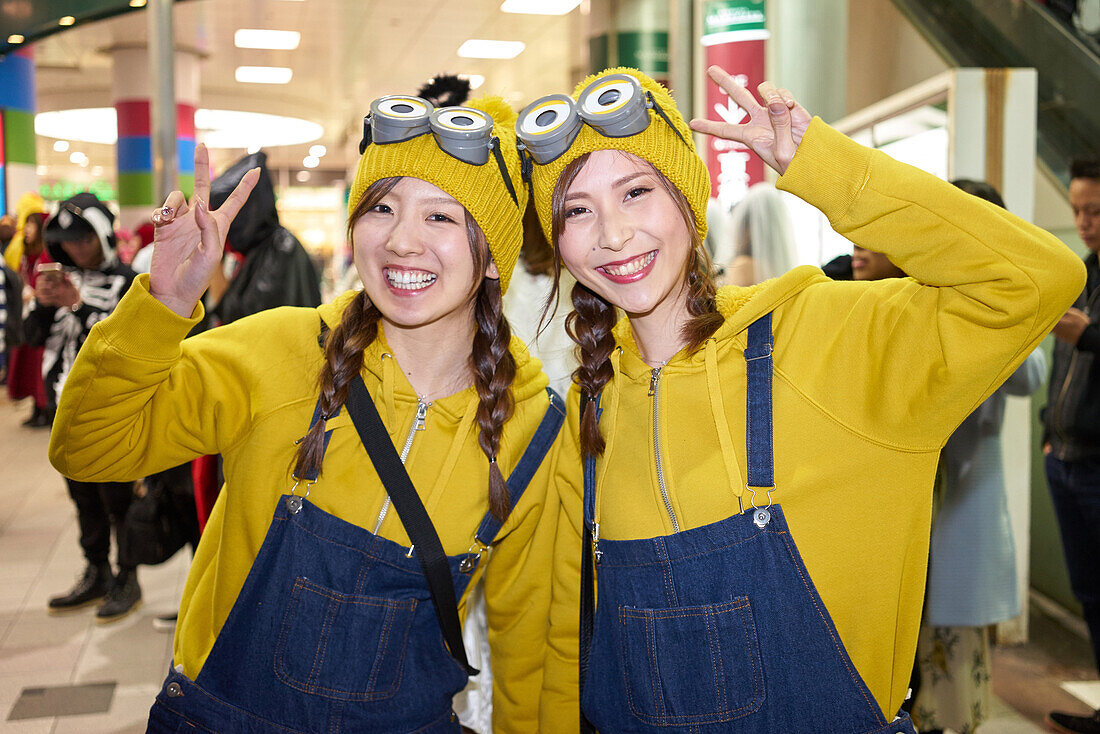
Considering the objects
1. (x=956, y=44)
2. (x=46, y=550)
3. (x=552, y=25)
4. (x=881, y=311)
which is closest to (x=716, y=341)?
(x=881, y=311)

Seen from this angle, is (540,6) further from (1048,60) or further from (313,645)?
(313,645)

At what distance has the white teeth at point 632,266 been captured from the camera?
1.61m

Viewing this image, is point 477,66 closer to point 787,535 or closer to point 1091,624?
point 1091,624

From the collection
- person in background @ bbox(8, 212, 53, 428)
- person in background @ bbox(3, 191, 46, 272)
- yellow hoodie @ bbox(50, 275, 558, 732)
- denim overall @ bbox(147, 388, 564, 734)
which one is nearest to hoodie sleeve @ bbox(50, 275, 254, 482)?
yellow hoodie @ bbox(50, 275, 558, 732)

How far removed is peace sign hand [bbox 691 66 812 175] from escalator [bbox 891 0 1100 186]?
3431mm

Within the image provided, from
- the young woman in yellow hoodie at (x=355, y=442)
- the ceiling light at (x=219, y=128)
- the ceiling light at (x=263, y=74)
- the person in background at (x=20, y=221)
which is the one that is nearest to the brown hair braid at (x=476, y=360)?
the young woman in yellow hoodie at (x=355, y=442)

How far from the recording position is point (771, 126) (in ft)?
4.74

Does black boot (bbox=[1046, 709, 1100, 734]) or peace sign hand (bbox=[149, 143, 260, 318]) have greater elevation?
peace sign hand (bbox=[149, 143, 260, 318])

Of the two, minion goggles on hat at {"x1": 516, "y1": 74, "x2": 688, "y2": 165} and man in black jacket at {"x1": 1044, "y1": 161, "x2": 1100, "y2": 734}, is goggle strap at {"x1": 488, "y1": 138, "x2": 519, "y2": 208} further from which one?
man in black jacket at {"x1": 1044, "y1": 161, "x2": 1100, "y2": 734}

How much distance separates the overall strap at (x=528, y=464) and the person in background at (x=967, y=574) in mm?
1644

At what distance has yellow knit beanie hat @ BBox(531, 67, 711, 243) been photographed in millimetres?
1638

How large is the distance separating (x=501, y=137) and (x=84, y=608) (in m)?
3.90

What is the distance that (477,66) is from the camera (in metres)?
13.9

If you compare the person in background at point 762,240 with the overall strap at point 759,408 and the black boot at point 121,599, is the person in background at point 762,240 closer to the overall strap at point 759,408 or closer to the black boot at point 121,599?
the overall strap at point 759,408
